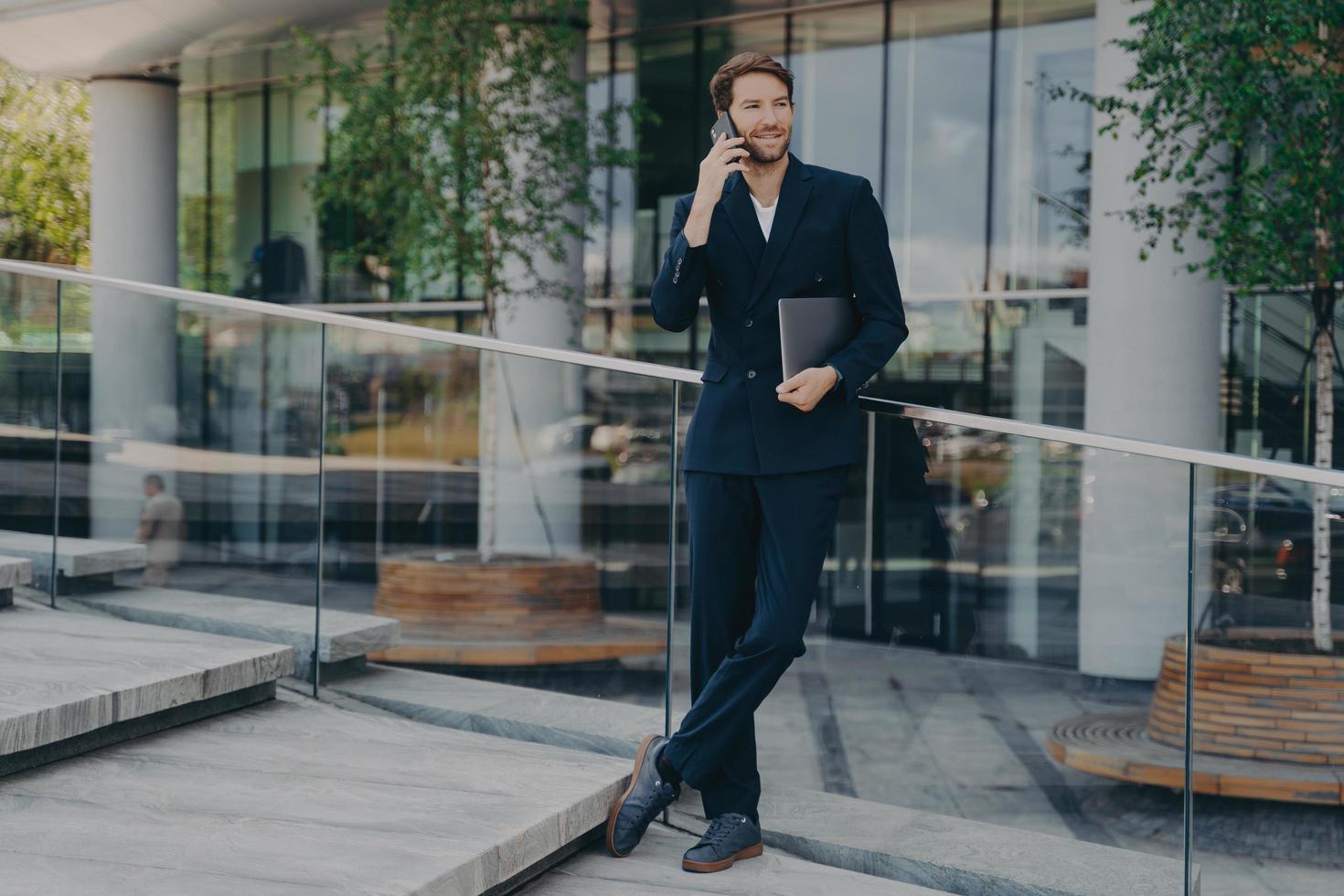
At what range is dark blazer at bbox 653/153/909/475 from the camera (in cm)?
289

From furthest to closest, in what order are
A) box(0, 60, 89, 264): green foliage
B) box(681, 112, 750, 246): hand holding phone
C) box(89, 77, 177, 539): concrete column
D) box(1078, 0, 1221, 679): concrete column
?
box(0, 60, 89, 264): green foliage → box(89, 77, 177, 539): concrete column → box(1078, 0, 1221, 679): concrete column → box(681, 112, 750, 246): hand holding phone

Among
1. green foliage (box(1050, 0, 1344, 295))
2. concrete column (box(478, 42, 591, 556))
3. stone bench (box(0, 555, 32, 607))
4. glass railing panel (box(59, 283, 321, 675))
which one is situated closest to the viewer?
stone bench (box(0, 555, 32, 607))

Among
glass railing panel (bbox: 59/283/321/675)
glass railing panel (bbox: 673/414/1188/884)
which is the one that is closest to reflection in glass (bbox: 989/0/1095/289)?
glass railing panel (bbox: 673/414/1188/884)

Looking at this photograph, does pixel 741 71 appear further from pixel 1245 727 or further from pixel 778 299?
pixel 1245 727

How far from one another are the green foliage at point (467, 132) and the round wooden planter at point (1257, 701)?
Result: 563 centimetres

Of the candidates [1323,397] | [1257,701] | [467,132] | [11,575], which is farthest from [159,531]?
[1323,397]

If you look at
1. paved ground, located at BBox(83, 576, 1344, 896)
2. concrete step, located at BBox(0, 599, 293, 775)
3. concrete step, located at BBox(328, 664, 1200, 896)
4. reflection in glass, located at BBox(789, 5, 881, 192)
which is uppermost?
reflection in glass, located at BBox(789, 5, 881, 192)

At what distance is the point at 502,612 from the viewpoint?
22.3 feet

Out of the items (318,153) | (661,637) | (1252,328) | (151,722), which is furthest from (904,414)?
(318,153)

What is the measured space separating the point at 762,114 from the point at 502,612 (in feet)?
14.5

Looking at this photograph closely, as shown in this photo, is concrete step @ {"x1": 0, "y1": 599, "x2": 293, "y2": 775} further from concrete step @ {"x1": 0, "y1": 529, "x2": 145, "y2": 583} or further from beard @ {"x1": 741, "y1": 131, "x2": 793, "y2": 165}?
beard @ {"x1": 741, "y1": 131, "x2": 793, "y2": 165}

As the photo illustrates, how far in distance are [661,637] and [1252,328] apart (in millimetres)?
6863

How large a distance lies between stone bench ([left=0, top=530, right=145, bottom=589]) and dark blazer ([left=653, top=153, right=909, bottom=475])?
260cm

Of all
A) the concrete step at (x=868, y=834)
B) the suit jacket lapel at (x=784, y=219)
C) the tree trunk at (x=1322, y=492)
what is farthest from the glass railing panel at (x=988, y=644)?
the suit jacket lapel at (x=784, y=219)
